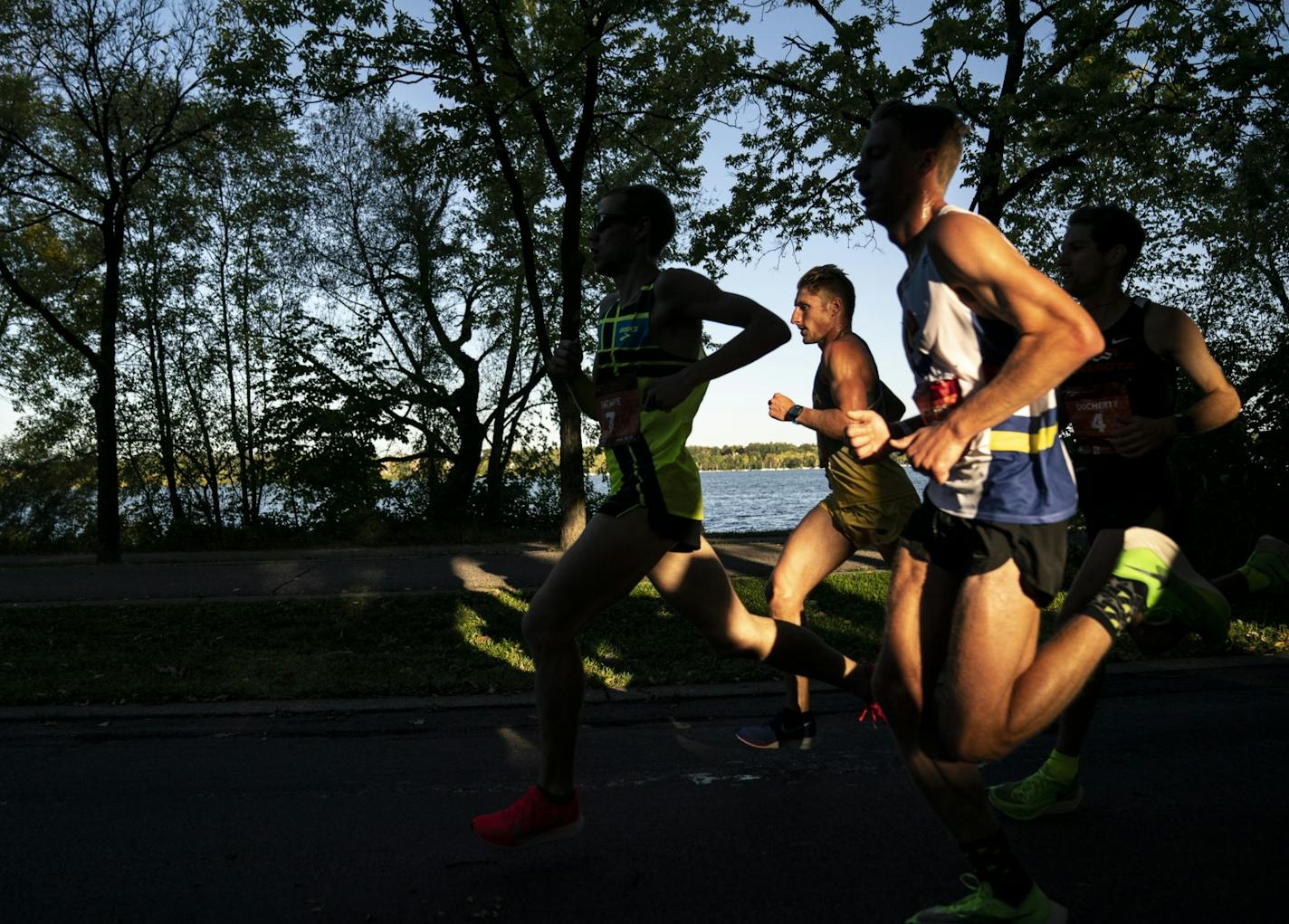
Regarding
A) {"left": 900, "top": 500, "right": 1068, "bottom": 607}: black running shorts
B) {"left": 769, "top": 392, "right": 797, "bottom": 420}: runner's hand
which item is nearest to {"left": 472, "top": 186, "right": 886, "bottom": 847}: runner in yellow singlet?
{"left": 769, "top": 392, "right": 797, "bottom": 420}: runner's hand

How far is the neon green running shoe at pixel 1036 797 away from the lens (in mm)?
3516

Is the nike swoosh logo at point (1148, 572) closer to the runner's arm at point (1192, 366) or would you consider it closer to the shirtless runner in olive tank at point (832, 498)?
the runner's arm at point (1192, 366)

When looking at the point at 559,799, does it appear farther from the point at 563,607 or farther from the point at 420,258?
the point at 420,258

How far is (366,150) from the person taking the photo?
20.8m

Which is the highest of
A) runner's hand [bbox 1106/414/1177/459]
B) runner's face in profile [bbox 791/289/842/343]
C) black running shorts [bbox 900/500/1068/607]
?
runner's face in profile [bbox 791/289/842/343]

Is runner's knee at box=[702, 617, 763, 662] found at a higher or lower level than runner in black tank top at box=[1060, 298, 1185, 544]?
lower

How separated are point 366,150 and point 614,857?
2011 cm

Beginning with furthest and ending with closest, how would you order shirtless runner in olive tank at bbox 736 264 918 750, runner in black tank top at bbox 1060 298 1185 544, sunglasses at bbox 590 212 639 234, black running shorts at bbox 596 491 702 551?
shirtless runner in olive tank at bbox 736 264 918 750 → runner in black tank top at bbox 1060 298 1185 544 → sunglasses at bbox 590 212 639 234 → black running shorts at bbox 596 491 702 551

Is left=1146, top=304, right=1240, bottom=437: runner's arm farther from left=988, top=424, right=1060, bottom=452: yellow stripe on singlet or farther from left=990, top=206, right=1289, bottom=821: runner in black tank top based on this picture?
left=988, top=424, right=1060, bottom=452: yellow stripe on singlet

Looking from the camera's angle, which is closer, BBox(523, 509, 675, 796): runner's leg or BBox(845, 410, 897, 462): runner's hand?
BBox(845, 410, 897, 462): runner's hand

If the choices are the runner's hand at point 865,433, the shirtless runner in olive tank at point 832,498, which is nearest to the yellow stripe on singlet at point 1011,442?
the runner's hand at point 865,433

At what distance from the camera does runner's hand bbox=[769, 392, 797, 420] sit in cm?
352

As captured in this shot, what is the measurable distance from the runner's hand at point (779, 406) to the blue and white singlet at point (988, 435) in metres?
1.12

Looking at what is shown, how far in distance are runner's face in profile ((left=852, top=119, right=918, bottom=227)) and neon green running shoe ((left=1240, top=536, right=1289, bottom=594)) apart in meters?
2.27
